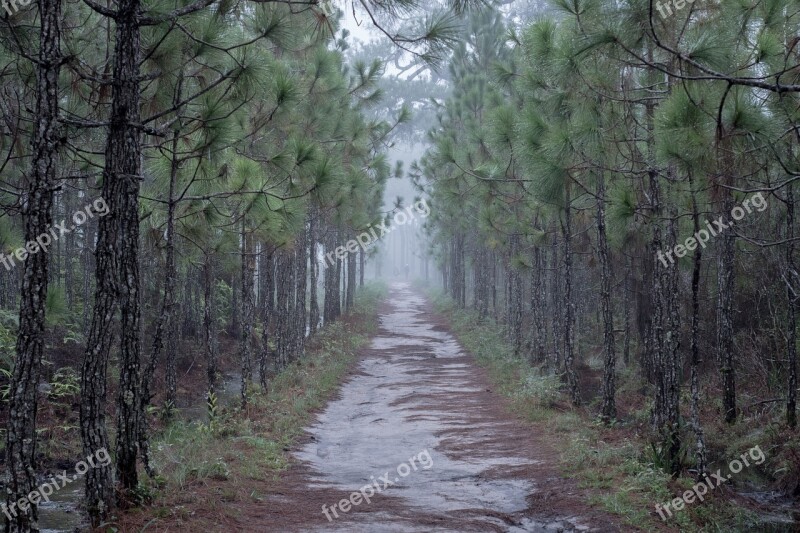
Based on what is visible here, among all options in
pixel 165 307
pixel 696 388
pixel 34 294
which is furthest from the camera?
pixel 165 307

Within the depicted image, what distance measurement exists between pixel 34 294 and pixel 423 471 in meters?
5.16

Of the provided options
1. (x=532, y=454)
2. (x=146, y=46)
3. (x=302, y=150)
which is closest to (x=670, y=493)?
(x=532, y=454)

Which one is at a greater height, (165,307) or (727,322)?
(165,307)

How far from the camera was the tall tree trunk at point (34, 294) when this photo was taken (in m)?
4.41

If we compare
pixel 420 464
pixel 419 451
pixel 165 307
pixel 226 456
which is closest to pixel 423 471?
pixel 420 464

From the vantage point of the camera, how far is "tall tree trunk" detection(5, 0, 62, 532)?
14.5ft

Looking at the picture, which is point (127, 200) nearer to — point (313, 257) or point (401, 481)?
point (401, 481)

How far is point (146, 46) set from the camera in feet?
22.8

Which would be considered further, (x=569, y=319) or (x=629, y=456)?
(x=569, y=319)

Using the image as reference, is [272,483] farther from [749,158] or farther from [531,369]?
[531,369]

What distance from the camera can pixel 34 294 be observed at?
443cm

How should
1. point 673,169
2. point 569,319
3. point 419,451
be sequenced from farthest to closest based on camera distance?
point 569,319 < point 419,451 < point 673,169

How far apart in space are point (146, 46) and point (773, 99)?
657cm

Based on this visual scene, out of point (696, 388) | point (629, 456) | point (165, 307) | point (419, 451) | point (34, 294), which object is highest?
point (34, 294)
